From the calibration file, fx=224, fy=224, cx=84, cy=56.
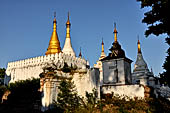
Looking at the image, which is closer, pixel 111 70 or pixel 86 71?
pixel 86 71

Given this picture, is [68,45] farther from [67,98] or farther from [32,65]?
[67,98]

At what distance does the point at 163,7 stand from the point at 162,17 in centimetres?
45

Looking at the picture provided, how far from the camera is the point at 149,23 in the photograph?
9195 mm

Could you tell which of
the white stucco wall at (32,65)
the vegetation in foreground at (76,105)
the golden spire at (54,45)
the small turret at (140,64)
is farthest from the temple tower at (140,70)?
the vegetation in foreground at (76,105)

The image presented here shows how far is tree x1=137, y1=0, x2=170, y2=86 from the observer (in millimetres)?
8195

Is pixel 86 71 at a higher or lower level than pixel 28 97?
higher

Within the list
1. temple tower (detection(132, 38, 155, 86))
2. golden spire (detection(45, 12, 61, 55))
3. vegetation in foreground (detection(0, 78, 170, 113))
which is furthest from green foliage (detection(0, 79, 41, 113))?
golden spire (detection(45, 12, 61, 55))

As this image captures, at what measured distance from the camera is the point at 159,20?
9000 mm

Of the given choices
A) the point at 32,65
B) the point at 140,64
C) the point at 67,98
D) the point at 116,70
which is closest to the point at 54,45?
the point at 32,65

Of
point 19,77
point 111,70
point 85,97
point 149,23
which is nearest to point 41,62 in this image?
point 19,77

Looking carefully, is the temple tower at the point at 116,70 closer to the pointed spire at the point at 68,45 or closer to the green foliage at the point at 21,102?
the green foliage at the point at 21,102

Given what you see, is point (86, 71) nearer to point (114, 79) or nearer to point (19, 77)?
point (114, 79)

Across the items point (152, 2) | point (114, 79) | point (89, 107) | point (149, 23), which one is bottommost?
point (89, 107)

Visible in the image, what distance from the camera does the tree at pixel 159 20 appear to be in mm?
8195
